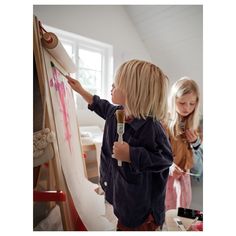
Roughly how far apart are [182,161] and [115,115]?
1.11 feet

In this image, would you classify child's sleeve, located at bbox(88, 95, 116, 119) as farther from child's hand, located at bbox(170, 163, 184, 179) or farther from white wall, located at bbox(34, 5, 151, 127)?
child's hand, located at bbox(170, 163, 184, 179)

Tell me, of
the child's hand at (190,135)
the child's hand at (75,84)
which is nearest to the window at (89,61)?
the child's hand at (75,84)

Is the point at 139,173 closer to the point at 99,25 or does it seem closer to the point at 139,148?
the point at 139,148

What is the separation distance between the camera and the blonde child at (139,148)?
2.24ft

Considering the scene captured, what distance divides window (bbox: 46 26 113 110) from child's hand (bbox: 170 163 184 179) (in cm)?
37

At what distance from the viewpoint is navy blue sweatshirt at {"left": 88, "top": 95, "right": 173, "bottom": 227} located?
0.67m

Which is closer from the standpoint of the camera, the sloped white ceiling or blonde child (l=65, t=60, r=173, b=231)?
blonde child (l=65, t=60, r=173, b=231)

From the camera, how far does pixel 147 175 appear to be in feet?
2.29

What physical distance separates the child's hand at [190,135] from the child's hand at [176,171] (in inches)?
4.6

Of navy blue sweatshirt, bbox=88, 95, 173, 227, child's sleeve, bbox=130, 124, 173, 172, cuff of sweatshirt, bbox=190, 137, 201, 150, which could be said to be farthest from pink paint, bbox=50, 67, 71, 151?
cuff of sweatshirt, bbox=190, 137, 201, 150

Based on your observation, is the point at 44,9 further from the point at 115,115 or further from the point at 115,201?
the point at 115,201

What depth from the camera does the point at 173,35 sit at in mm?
877

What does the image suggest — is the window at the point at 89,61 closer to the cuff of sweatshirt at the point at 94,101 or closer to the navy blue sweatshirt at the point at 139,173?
the cuff of sweatshirt at the point at 94,101
